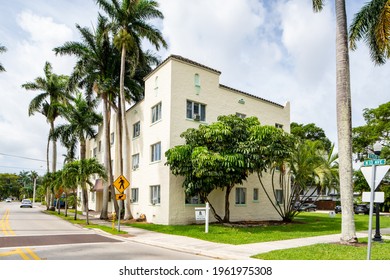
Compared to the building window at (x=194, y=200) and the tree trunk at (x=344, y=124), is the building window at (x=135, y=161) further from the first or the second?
the tree trunk at (x=344, y=124)

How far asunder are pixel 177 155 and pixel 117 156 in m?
14.5

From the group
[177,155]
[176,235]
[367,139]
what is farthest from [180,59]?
[367,139]

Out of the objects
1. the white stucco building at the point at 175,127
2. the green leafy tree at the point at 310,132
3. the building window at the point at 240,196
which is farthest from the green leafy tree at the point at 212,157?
the green leafy tree at the point at 310,132

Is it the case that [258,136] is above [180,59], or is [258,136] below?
below

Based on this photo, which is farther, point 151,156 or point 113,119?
point 113,119

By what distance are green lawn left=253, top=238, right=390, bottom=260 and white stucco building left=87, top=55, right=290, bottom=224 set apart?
1091cm

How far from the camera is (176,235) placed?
1638 centimetres

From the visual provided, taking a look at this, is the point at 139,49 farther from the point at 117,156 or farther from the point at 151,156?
the point at 117,156

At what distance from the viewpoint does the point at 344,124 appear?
45.2ft

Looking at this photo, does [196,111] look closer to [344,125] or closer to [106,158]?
[106,158]

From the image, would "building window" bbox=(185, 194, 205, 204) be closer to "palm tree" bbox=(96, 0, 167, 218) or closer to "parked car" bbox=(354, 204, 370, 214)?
"palm tree" bbox=(96, 0, 167, 218)

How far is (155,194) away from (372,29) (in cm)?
1608

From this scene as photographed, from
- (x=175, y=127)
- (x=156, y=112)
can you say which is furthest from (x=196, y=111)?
(x=156, y=112)

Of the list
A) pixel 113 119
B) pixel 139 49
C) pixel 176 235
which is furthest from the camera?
pixel 113 119
